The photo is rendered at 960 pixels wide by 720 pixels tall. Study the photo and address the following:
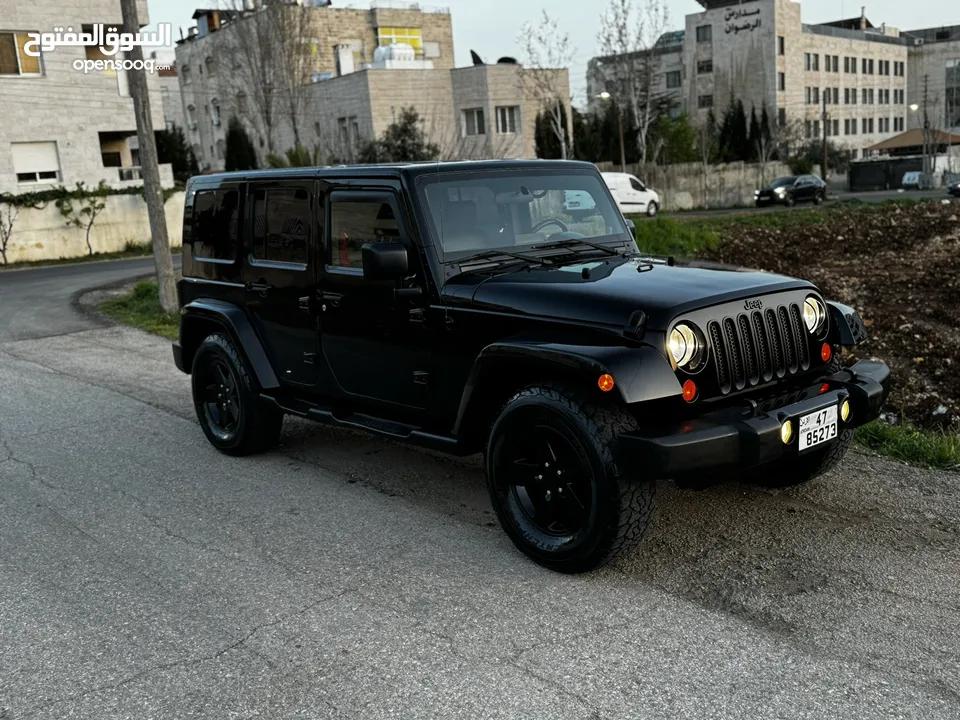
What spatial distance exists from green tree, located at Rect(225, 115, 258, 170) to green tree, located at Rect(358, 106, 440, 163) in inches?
423

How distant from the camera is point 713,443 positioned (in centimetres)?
408

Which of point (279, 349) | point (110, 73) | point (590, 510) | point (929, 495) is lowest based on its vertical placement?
point (929, 495)

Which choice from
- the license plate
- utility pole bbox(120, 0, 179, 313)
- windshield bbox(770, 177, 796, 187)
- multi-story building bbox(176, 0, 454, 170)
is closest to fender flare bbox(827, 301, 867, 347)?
the license plate

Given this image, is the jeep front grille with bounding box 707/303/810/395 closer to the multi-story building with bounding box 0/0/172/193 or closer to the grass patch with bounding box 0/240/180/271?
the grass patch with bounding box 0/240/180/271

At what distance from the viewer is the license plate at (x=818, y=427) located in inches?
172

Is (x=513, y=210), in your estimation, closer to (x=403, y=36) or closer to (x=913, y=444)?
(x=913, y=444)

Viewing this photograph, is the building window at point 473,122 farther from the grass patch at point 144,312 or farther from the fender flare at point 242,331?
the fender flare at point 242,331

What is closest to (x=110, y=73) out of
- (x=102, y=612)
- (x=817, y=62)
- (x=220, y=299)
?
(x=220, y=299)

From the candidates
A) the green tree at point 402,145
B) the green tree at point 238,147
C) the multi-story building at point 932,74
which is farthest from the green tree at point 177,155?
the multi-story building at point 932,74

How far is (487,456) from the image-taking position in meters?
4.76

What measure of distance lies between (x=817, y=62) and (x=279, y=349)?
89.6 metres

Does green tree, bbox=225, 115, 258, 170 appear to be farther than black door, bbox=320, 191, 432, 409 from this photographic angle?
Yes

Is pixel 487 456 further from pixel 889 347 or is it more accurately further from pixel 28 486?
pixel 889 347

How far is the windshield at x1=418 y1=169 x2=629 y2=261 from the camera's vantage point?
17.1ft
